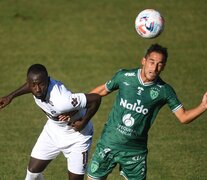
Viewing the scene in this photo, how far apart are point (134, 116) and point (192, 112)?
88 cm

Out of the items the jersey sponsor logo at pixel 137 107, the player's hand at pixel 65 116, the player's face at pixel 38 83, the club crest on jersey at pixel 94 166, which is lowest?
the club crest on jersey at pixel 94 166

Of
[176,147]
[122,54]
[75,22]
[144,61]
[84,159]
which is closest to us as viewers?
[144,61]

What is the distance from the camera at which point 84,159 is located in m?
10.7

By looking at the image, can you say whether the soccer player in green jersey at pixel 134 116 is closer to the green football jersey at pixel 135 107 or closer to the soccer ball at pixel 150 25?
the green football jersey at pixel 135 107

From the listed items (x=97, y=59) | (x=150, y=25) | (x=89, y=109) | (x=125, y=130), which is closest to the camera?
(x=125, y=130)

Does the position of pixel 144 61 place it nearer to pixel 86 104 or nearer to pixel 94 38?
pixel 86 104

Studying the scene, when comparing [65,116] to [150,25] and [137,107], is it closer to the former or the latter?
[137,107]

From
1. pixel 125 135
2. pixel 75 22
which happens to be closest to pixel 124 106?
pixel 125 135

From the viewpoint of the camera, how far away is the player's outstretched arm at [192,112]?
30.4 ft

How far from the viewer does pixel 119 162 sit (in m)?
9.94

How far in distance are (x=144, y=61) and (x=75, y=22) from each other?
42.7 feet

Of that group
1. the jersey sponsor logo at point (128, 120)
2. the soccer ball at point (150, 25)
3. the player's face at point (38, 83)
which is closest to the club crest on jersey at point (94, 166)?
the jersey sponsor logo at point (128, 120)

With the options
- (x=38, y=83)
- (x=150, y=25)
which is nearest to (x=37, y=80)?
(x=38, y=83)

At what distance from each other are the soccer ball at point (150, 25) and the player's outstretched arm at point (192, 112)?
9.79ft
